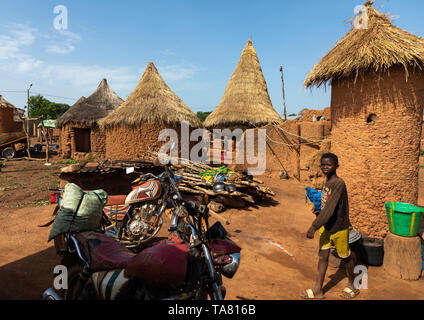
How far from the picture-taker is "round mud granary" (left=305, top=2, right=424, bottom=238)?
4.18 m

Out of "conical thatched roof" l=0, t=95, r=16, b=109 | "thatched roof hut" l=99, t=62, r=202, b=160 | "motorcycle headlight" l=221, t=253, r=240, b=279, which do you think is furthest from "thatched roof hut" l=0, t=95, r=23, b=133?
"motorcycle headlight" l=221, t=253, r=240, b=279

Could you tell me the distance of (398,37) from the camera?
4273 millimetres

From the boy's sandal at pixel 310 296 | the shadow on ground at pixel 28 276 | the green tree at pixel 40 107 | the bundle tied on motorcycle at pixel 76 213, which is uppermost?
the green tree at pixel 40 107

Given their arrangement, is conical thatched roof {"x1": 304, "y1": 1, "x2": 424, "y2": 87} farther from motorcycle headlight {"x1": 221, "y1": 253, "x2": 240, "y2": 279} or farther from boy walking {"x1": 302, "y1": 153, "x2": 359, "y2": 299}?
motorcycle headlight {"x1": 221, "y1": 253, "x2": 240, "y2": 279}

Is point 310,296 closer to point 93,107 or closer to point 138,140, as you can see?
point 138,140

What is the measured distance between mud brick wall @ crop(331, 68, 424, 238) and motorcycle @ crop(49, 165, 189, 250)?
10.7 ft

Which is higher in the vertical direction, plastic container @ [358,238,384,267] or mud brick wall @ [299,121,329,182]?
mud brick wall @ [299,121,329,182]

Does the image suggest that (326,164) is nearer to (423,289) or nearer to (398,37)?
(423,289)

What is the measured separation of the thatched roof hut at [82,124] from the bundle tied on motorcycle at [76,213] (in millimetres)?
14321

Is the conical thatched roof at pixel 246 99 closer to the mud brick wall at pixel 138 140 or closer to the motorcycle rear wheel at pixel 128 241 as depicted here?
the mud brick wall at pixel 138 140

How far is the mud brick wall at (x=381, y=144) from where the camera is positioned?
4.20 meters

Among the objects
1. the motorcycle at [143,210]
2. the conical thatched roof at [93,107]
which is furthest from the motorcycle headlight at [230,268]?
the conical thatched roof at [93,107]

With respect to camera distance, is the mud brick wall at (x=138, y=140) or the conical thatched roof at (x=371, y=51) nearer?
the conical thatched roof at (x=371, y=51)
